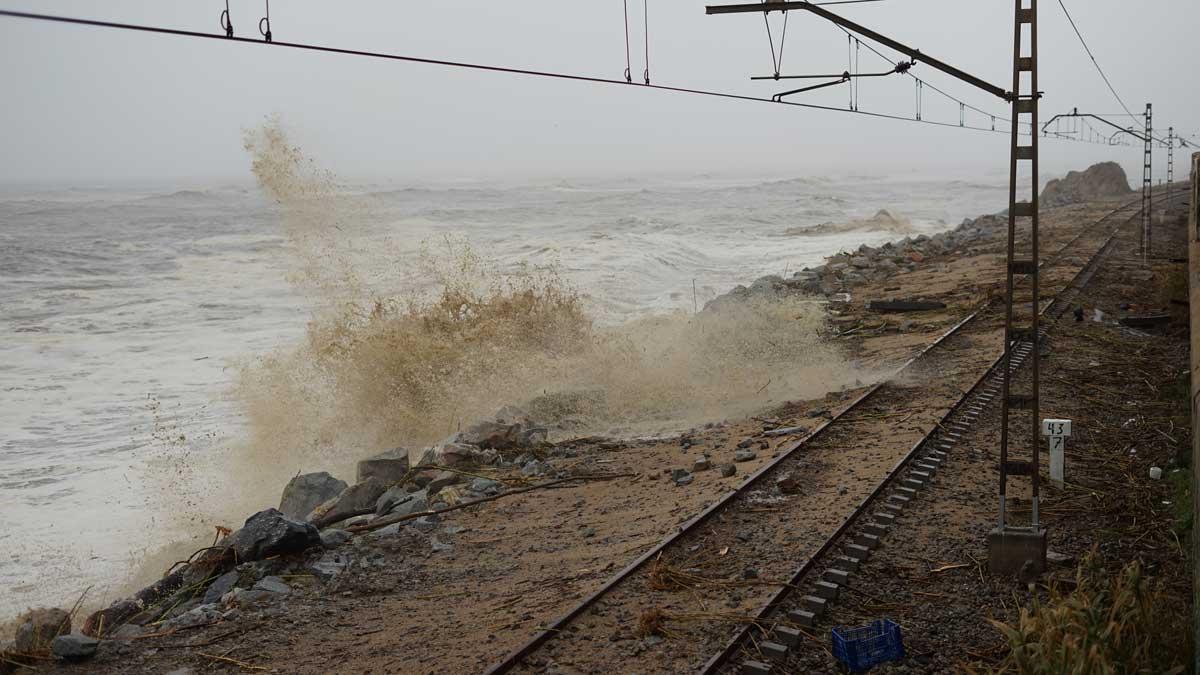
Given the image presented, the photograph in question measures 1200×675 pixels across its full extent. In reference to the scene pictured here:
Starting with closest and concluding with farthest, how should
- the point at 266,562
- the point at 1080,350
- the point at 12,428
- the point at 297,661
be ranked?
the point at 297,661 < the point at 266,562 < the point at 1080,350 < the point at 12,428

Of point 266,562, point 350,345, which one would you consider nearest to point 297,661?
point 266,562

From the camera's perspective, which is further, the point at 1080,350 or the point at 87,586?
the point at 1080,350

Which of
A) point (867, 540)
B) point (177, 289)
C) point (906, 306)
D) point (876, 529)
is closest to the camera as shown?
point (867, 540)

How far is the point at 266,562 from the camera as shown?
8992mm

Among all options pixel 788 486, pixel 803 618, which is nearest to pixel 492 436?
pixel 788 486

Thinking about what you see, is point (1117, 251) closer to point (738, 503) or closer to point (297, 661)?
point (738, 503)

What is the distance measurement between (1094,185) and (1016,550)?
75.9 meters

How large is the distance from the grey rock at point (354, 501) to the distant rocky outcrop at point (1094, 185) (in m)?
69.8

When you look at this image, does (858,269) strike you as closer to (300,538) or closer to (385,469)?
(385,469)

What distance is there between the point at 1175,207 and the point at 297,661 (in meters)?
51.4

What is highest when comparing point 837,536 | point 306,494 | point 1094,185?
point 1094,185

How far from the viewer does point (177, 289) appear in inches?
1545

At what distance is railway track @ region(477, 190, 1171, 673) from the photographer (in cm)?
655

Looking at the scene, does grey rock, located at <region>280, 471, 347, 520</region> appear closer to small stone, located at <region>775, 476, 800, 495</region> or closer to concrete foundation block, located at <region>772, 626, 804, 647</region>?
small stone, located at <region>775, 476, 800, 495</region>
